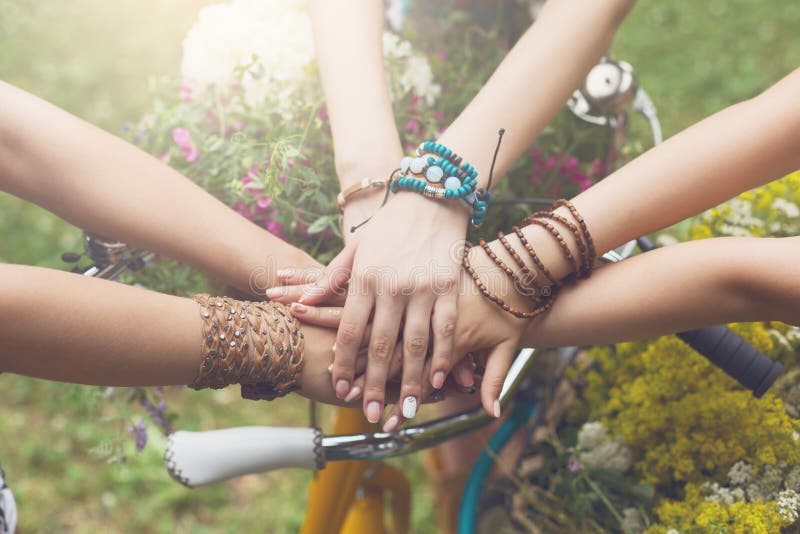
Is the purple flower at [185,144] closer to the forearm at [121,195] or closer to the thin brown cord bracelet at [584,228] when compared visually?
the forearm at [121,195]

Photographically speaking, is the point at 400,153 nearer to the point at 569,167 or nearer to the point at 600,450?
the point at 569,167

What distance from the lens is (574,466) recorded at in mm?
1097

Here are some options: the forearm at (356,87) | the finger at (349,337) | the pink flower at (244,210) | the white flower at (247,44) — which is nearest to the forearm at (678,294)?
the finger at (349,337)

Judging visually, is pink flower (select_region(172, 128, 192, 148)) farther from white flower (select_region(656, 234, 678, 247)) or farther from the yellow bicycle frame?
white flower (select_region(656, 234, 678, 247))

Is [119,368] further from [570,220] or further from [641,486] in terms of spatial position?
[641,486]

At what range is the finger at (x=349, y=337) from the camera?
2.81ft

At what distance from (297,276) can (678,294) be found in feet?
1.58

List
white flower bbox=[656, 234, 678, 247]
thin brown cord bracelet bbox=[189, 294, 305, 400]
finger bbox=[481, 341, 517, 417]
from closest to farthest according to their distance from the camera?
thin brown cord bracelet bbox=[189, 294, 305, 400] < finger bbox=[481, 341, 517, 417] < white flower bbox=[656, 234, 678, 247]

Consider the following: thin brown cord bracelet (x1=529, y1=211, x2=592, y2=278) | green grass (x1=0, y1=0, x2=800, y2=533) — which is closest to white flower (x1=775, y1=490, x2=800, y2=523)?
thin brown cord bracelet (x1=529, y1=211, x2=592, y2=278)

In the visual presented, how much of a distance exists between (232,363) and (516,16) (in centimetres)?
89

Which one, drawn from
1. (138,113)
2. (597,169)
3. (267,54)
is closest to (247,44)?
(267,54)

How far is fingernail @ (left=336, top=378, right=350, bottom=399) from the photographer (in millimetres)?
866

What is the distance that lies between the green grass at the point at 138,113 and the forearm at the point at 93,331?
50 cm

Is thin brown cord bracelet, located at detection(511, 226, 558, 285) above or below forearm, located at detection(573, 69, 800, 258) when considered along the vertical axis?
below
